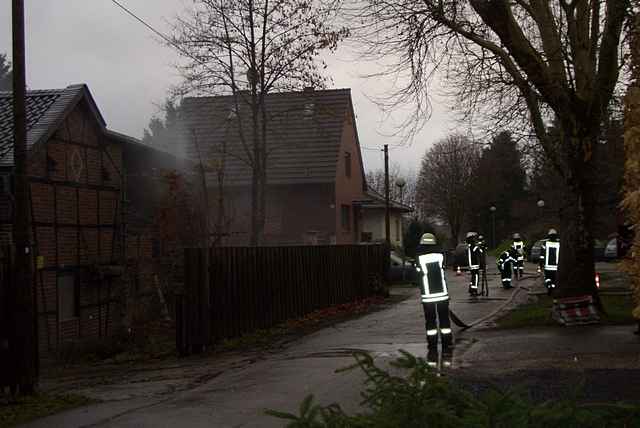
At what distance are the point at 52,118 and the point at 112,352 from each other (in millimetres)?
5210

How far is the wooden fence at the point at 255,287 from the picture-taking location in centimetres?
1400

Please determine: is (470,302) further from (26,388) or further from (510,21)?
(26,388)

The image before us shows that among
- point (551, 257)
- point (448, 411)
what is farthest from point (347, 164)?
point (448, 411)

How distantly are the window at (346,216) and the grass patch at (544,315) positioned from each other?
795 inches

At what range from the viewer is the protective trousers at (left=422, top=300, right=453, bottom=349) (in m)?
11.5

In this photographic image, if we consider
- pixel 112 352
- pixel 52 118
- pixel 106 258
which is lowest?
pixel 112 352

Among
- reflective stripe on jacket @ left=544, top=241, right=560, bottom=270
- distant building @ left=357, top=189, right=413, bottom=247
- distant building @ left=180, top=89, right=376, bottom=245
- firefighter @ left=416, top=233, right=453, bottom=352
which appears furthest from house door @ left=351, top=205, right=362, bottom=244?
firefighter @ left=416, top=233, right=453, bottom=352

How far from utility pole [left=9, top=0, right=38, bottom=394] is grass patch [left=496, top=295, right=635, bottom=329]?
8.54 meters

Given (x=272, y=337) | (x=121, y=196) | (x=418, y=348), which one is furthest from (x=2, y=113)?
(x=418, y=348)

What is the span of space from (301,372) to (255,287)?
579 centimetres

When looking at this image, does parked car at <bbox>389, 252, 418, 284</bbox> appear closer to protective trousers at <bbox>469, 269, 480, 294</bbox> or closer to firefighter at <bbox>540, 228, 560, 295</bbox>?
protective trousers at <bbox>469, 269, 480, 294</bbox>

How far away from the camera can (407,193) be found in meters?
97.3

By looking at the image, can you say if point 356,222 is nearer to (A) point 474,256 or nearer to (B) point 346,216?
(B) point 346,216

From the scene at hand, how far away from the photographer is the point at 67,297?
18609 mm
